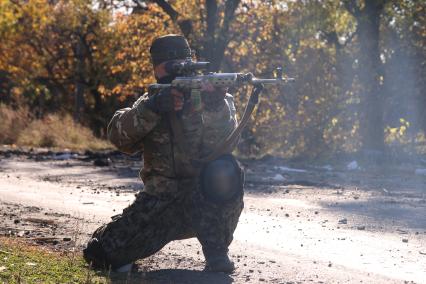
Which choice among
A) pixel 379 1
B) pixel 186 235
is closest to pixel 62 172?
pixel 379 1

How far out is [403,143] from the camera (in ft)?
65.7

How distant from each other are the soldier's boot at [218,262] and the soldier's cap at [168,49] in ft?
4.22

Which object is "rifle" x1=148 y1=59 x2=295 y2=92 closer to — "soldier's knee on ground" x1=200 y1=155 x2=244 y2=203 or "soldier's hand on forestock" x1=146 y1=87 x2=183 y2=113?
"soldier's hand on forestock" x1=146 y1=87 x2=183 y2=113

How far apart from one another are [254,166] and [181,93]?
37.5 feet

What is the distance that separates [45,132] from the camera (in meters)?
23.4

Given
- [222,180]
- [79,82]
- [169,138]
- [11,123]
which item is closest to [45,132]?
[11,123]

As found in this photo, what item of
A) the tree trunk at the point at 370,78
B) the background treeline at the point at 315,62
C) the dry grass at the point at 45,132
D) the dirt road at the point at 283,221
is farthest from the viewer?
the dry grass at the point at 45,132

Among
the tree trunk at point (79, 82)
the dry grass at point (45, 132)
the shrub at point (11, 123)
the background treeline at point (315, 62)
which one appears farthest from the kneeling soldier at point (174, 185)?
the tree trunk at point (79, 82)

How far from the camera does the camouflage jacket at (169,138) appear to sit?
5922 mm

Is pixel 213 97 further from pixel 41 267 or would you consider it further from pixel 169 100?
pixel 41 267

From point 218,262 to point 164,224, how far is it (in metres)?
0.43

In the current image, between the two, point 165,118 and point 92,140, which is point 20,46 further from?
point 165,118

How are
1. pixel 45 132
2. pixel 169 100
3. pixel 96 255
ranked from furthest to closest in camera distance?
pixel 45 132, pixel 96 255, pixel 169 100

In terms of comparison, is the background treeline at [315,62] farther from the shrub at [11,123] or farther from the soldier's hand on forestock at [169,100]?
the soldier's hand on forestock at [169,100]
